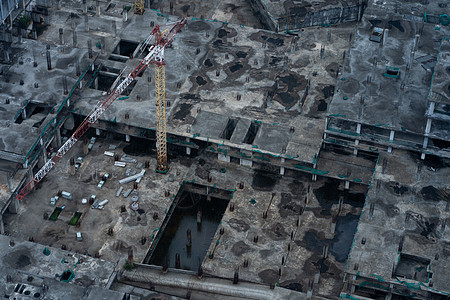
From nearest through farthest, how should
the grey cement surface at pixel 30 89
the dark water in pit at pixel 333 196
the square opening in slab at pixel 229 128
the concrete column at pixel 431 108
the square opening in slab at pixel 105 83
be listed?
the concrete column at pixel 431 108
the dark water in pit at pixel 333 196
the grey cement surface at pixel 30 89
the square opening in slab at pixel 229 128
the square opening in slab at pixel 105 83

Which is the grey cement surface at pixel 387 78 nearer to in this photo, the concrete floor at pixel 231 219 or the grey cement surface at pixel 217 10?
the concrete floor at pixel 231 219

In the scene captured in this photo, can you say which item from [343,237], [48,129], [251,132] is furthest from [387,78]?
[48,129]

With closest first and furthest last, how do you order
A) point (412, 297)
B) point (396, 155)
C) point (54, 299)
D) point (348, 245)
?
point (54, 299), point (412, 297), point (348, 245), point (396, 155)

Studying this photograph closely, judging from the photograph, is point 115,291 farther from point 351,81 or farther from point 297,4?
point 297,4

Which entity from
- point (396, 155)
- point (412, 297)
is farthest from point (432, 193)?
point (412, 297)

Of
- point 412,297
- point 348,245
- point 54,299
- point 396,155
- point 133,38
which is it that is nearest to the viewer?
point 54,299

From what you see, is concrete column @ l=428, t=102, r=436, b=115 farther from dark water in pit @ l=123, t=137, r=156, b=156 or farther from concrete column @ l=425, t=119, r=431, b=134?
dark water in pit @ l=123, t=137, r=156, b=156

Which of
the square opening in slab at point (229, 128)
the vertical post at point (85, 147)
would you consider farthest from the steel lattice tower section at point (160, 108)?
the vertical post at point (85, 147)
